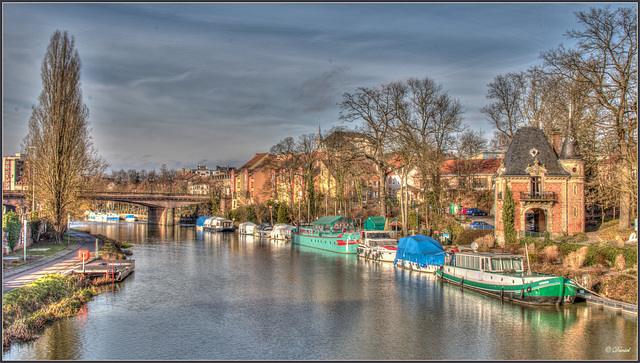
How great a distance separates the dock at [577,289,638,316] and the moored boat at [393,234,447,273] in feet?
38.1

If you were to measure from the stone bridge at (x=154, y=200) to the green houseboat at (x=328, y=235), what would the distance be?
44.4 meters

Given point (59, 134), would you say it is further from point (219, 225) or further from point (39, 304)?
point (219, 225)

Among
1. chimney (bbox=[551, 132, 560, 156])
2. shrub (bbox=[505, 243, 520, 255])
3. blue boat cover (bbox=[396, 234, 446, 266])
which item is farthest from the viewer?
chimney (bbox=[551, 132, 560, 156])

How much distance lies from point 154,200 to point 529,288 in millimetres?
95720

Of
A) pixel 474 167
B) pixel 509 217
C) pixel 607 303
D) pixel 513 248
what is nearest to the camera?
pixel 607 303

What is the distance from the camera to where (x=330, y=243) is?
58.2 meters

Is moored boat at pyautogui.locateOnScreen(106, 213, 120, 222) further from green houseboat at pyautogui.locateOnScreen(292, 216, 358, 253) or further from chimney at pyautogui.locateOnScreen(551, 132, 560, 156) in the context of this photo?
chimney at pyautogui.locateOnScreen(551, 132, 560, 156)

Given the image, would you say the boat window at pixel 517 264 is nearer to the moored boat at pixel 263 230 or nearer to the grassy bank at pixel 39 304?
the grassy bank at pixel 39 304

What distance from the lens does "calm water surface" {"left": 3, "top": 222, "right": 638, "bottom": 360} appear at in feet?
66.5

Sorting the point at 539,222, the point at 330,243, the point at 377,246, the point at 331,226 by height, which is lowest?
the point at 330,243

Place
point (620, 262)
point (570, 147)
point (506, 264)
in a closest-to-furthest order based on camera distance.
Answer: point (620, 262) < point (506, 264) < point (570, 147)

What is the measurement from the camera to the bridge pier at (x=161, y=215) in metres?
121

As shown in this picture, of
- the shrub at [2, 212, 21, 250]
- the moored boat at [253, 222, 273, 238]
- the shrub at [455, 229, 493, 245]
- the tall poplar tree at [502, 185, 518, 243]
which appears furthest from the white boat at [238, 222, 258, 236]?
the tall poplar tree at [502, 185, 518, 243]

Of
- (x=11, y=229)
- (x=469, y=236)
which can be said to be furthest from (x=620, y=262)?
(x=11, y=229)
